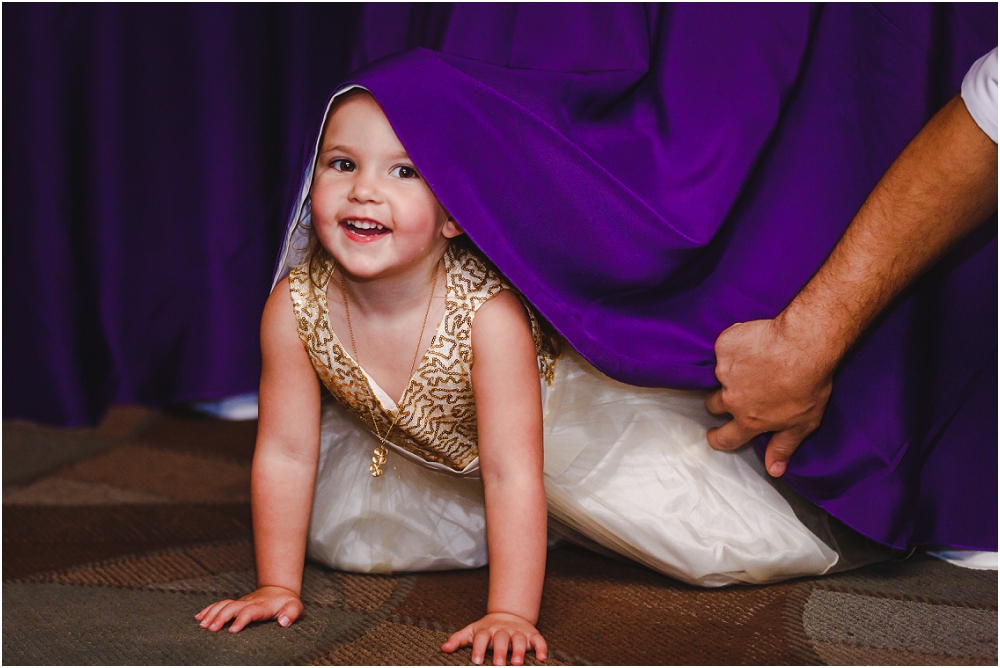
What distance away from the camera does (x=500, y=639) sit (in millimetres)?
809

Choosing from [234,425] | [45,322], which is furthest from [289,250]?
[45,322]

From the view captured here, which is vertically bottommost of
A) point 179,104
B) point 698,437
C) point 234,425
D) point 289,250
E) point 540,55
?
point 234,425

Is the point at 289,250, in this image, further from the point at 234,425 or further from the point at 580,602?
the point at 234,425

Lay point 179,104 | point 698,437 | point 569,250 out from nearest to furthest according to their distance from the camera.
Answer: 1. point 569,250
2. point 698,437
3. point 179,104

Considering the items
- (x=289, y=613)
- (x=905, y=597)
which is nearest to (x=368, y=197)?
(x=289, y=613)

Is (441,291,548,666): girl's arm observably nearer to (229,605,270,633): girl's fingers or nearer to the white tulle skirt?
the white tulle skirt

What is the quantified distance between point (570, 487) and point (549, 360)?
6.0 inches

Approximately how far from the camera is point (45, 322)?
5.63ft

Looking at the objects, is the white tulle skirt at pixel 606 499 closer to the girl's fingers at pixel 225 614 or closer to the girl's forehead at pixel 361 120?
the girl's fingers at pixel 225 614

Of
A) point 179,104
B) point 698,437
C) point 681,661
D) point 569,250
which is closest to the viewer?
point 681,661

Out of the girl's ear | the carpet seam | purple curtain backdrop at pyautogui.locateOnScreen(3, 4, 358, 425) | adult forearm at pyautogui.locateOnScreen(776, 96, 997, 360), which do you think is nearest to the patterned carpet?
the carpet seam

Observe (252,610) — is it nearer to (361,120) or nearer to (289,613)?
(289,613)

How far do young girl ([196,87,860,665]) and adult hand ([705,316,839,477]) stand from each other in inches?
2.3

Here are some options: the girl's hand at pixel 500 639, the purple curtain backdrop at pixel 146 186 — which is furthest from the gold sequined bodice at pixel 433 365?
the purple curtain backdrop at pixel 146 186
